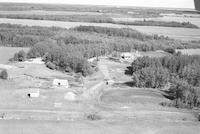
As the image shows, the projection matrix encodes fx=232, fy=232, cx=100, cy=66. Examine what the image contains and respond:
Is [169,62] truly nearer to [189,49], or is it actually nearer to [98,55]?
[98,55]

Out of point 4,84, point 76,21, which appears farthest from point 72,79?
point 76,21

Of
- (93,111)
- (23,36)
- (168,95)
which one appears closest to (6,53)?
(23,36)

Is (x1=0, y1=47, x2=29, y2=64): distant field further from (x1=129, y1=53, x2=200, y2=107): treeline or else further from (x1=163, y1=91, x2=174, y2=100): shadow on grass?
(x1=163, y1=91, x2=174, y2=100): shadow on grass

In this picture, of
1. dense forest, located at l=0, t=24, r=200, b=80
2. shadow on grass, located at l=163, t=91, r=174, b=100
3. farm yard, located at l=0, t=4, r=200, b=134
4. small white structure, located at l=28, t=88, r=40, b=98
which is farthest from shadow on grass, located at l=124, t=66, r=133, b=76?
small white structure, located at l=28, t=88, r=40, b=98

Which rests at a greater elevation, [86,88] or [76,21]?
[76,21]

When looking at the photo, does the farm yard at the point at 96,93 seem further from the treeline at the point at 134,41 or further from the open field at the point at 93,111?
the treeline at the point at 134,41

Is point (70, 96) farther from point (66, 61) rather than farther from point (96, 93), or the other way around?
point (66, 61)
